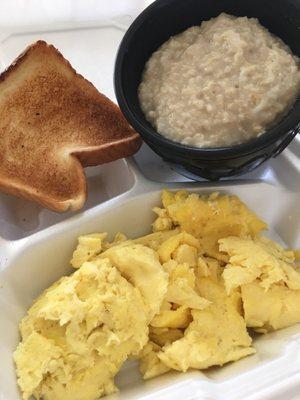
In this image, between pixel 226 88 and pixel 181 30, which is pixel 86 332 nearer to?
pixel 226 88

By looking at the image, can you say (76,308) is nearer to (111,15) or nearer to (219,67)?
(219,67)

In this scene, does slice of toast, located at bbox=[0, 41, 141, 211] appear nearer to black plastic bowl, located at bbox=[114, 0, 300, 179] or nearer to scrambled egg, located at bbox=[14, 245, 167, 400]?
black plastic bowl, located at bbox=[114, 0, 300, 179]

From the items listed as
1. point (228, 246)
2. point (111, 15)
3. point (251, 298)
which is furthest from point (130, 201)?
point (111, 15)

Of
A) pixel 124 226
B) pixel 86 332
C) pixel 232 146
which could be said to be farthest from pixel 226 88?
pixel 86 332

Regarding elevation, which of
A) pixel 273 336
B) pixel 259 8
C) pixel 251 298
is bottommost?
pixel 273 336

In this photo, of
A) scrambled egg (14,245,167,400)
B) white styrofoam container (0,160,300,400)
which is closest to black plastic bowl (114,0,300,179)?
white styrofoam container (0,160,300,400)
